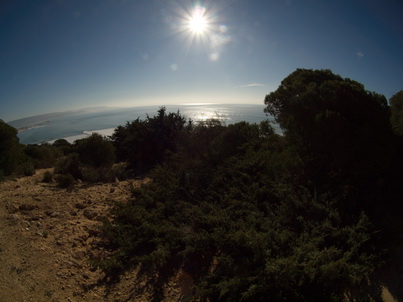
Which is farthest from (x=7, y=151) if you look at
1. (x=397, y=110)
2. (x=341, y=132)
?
(x=397, y=110)

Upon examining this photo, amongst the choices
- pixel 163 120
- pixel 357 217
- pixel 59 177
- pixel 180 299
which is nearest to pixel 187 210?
pixel 180 299

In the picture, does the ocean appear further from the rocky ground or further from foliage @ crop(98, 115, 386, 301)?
the rocky ground

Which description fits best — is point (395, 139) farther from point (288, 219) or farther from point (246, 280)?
point (246, 280)

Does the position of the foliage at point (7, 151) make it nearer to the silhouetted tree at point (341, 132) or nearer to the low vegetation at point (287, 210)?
the low vegetation at point (287, 210)

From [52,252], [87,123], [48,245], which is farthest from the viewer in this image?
[87,123]

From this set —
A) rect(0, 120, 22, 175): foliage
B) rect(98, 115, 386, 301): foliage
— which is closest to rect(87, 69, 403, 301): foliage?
rect(98, 115, 386, 301): foliage

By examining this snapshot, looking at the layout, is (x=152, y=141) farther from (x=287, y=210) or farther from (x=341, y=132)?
(x=341, y=132)
